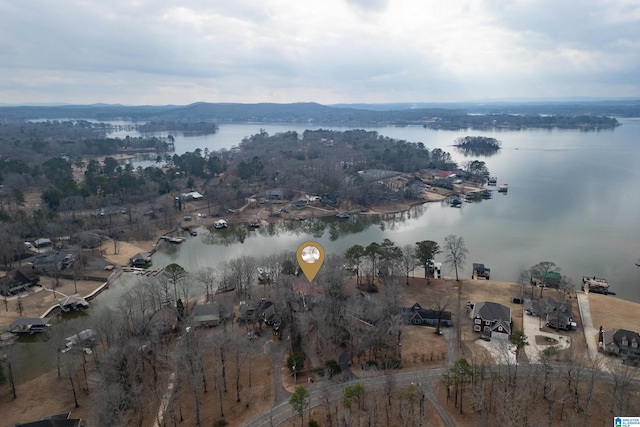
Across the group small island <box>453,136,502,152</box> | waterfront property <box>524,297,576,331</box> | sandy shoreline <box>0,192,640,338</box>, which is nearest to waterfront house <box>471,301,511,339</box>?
waterfront property <box>524,297,576,331</box>

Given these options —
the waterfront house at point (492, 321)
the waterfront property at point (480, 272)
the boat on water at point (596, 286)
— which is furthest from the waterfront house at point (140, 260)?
the boat on water at point (596, 286)

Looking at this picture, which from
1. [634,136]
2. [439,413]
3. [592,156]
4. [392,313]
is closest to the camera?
[439,413]

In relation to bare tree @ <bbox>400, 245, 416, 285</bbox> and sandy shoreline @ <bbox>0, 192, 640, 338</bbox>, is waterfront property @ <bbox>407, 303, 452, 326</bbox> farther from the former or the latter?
sandy shoreline @ <bbox>0, 192, 640, 338</bbox>

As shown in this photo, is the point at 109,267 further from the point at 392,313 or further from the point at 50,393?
the point at 392,313

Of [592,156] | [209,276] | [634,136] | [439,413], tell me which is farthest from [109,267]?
[634,136]

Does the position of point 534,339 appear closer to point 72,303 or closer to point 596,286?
point 596,286

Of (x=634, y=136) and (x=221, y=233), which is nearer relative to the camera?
(x=221, y=233)

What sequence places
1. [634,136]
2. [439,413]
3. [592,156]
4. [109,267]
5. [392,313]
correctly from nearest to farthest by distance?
[439,413], [392,313], [109,267], [592,156], [634,136]
